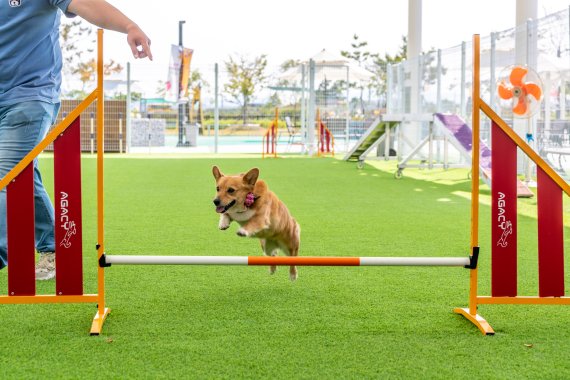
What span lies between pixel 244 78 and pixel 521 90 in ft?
61.9

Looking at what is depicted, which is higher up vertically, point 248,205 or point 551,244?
point 248,205

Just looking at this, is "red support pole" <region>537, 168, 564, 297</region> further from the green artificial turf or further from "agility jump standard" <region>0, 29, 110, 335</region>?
"agility jump standard" <region>0, 29, 110, 335</region>

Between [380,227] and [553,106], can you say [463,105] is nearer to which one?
[553,106]

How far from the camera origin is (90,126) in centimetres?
2066

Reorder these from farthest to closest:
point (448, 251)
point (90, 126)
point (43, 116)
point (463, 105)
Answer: point (90, 126)
point (463, 105)
point (448, 251)
point (43, 116)

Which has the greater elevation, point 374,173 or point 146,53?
point 146,53

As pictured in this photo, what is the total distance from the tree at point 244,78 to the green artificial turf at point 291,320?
16.9 metres

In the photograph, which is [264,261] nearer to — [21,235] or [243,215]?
[243,215]

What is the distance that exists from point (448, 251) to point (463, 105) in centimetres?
962

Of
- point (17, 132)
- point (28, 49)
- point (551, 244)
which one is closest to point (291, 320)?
point (551, 244)

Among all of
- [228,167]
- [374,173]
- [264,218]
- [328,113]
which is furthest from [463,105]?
[264,218]

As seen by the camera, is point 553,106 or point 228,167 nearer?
point 553,106

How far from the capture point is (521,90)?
32.4ft

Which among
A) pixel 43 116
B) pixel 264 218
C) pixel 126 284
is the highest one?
pixel 43 116
